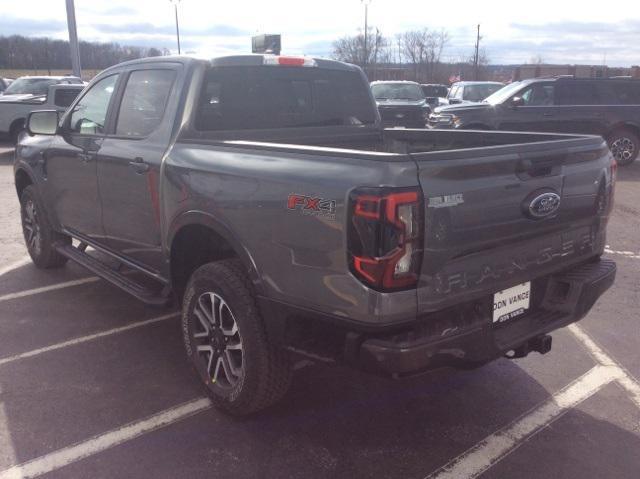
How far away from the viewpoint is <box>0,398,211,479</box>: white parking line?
2.93m

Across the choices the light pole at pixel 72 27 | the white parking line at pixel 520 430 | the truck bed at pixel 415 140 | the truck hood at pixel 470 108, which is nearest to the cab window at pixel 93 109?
the truck bed at pixel 415 140

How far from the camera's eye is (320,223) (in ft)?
8.52

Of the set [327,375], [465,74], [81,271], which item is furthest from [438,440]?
[465,74]

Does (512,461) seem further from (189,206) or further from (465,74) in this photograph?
(465,74)

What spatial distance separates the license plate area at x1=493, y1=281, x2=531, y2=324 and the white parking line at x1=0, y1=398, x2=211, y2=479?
66.2 inches

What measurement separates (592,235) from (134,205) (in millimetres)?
2732

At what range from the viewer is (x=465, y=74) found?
60.5 m

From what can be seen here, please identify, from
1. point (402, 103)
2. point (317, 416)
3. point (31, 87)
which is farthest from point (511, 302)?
point (31, 87)

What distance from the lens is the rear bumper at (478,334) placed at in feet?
8.32

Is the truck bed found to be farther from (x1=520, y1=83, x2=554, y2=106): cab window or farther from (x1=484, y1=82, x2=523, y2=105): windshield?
(x1=520, y1=83, x2=554, y2=106): cab window

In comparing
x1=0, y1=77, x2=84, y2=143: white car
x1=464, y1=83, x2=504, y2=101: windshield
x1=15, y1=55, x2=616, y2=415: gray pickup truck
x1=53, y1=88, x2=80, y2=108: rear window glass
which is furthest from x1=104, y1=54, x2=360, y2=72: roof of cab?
x1=464, y1=83, x2=504, y2=101: windshield

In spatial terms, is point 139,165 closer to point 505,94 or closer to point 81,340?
point 81,340

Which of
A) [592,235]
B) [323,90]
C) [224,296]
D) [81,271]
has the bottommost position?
[81,271]

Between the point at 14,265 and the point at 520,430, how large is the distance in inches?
204
